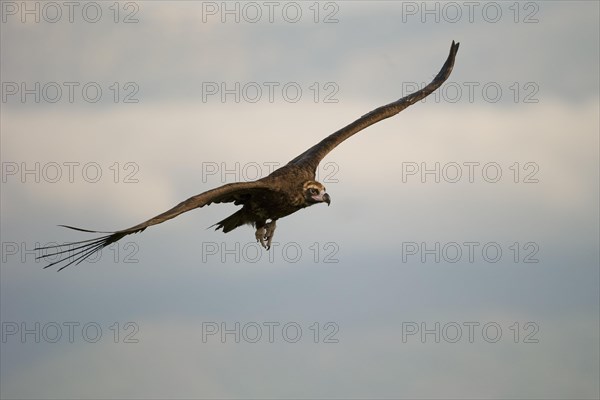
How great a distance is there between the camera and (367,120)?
98.1ft

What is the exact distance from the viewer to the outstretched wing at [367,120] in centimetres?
2798

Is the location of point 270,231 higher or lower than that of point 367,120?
lower

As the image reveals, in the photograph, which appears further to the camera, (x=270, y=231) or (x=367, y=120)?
(x=367, y=120)

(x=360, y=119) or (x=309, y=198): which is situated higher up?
(x=360, y=119)

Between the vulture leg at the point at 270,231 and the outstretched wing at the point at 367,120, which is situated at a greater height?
the outstretched wing at the point at 367,120

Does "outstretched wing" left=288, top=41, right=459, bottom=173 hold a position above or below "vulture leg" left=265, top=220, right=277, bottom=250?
above

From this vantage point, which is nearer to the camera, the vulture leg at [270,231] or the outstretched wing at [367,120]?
the vulture leg at [270,231]

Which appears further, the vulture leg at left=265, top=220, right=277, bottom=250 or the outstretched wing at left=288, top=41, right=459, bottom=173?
the outstretched wing at left=288, top=41, right=459, bottom=173

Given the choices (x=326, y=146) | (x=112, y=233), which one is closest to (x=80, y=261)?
(x=112, y=233)

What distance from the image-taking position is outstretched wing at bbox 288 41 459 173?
2798 cm

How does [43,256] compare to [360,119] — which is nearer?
[43,256]

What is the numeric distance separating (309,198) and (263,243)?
6.20 ft

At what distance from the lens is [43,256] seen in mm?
18719

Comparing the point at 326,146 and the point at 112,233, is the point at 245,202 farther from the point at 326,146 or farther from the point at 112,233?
the point at 112,233
